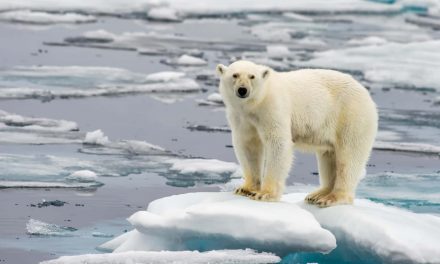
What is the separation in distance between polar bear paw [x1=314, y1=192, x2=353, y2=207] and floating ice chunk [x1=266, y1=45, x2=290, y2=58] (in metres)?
7.49

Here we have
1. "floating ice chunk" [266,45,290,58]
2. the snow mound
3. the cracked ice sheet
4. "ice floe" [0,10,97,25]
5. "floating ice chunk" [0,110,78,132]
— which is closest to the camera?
the snow mound

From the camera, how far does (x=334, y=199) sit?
227 inches

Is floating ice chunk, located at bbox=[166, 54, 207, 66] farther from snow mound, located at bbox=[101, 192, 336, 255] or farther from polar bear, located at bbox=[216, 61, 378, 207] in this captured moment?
Answer: snow mound, located at bbox=[101, 192, 336, 255]

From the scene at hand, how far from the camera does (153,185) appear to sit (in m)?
7.38

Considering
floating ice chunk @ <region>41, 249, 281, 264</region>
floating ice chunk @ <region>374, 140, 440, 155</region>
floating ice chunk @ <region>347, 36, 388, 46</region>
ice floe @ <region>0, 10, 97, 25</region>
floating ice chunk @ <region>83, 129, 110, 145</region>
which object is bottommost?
floating ice chunk @ <region>374, 140, 440, 155</region>

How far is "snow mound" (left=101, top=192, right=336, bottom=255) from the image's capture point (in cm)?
520

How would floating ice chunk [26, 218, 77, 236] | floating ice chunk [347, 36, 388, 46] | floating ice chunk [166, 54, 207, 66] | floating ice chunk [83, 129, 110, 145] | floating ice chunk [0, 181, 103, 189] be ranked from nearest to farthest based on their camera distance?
1. floating ice chunk [26, 218, 77, 236]
2. floating ice chunk [0, 181, 103, 189]
3. floating ice chunk [83, 129, 110, 145]
4. floating ice chunk [166, 54, 207, 66]
5. floating ice chunk [347, 36, 388, 46]

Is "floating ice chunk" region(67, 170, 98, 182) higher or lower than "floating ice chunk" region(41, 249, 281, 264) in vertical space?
higher

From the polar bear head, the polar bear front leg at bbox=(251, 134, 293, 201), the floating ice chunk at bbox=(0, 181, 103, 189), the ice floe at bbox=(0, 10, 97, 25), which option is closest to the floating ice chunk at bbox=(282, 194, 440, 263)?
the polar bear front leg at bbox=(251, 134, 293, 201)

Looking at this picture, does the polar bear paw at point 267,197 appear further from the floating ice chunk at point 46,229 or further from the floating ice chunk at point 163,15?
the floating ice chunk at point 163,15

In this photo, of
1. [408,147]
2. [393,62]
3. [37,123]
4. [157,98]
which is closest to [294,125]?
[408,147]

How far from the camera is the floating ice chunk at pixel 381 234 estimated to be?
17.1 feet

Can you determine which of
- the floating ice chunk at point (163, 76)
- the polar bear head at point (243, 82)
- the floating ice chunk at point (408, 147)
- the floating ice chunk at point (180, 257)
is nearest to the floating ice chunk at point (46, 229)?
the floating ice chunk at point (180, 257)

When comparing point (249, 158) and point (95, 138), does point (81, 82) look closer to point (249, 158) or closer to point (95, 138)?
point (95, 138)
